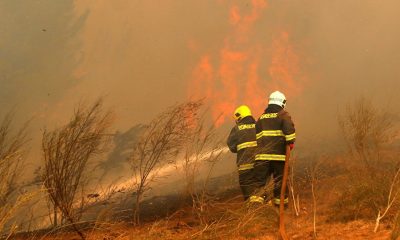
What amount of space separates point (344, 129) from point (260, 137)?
8.11 ft

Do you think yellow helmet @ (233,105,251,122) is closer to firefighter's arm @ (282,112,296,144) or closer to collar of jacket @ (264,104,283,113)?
collar of jacket @ (264,104,283,113)

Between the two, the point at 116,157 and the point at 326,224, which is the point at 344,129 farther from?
the point at 116,157

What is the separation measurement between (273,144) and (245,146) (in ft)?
1.69

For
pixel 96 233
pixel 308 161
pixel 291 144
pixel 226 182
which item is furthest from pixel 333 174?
pixel 96 233

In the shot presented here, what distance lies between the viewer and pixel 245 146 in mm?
6332

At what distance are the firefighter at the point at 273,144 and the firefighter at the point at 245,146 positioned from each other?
0.42 feet

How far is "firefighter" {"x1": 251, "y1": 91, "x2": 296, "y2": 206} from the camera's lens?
19.6ft

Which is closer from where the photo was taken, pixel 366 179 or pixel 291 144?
pixel 366 179

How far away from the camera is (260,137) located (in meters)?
6.18

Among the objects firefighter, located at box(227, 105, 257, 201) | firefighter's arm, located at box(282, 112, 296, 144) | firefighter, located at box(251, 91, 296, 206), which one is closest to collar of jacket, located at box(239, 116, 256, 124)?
firefighter, located at box(227, 105, 257, 201)

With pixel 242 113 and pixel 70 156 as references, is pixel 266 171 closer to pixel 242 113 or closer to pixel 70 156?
pixel 242 113

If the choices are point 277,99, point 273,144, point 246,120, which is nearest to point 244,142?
point 246,120

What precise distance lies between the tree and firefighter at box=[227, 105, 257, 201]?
2.15 m

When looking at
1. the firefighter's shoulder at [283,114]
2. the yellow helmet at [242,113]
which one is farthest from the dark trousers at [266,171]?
the yellow helmet at [242,113]
